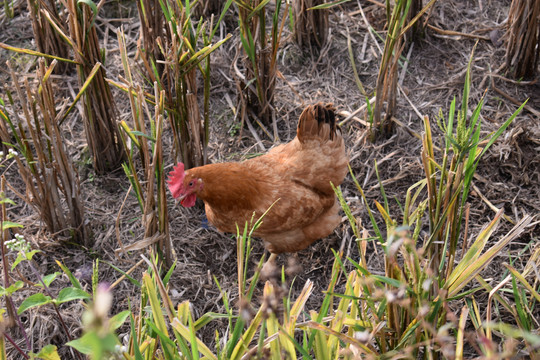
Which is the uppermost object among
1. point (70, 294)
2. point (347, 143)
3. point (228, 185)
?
point (70, 294)

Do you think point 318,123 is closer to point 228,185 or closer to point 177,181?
point 228,185

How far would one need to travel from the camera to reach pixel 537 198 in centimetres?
300

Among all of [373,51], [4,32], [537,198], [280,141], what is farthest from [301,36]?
[4,32]

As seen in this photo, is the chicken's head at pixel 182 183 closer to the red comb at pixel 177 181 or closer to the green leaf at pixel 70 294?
the red comb at pixel 177 181

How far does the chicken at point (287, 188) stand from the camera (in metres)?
2.69

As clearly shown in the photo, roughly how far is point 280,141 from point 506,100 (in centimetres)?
151

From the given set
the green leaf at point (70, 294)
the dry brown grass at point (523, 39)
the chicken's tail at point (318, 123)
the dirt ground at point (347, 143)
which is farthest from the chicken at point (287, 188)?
the dry brown grass at point (523, 39)

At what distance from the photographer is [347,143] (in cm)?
343

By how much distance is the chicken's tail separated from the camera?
2768mm

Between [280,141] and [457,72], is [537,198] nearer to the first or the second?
[457,72]

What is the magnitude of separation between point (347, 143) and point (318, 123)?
2.29 feet

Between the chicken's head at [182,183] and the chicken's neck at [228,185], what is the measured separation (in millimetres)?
30

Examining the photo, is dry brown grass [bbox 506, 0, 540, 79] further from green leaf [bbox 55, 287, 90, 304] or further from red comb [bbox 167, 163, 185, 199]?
green leaf [bbox 55, 287, 90, 304]

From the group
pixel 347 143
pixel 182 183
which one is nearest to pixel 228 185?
pixel 182 183
